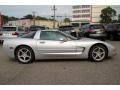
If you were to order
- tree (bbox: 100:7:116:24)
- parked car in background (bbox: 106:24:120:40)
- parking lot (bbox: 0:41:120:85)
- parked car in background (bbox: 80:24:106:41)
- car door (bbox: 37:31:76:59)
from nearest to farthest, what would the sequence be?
parking lot (bbox: 0:41:120:85) → car door (bbox: 37:31:76:59) → parked car in background (bbox: 80:24:106:41) → parked car in background (bbox: 106:24:120:40) → tree (bbox: 100:7:116:24)

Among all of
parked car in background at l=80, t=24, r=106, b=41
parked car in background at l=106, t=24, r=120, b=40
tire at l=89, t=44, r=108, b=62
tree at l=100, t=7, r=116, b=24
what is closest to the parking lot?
tire at l=89, t=44, r=108, b=62

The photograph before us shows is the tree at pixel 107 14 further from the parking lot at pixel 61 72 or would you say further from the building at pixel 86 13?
the parking lot at pixel 61 72

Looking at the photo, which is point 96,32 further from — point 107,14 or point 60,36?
point 107,14

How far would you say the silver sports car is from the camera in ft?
31.7

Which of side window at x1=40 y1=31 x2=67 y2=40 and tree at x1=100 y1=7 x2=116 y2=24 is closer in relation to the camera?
side window at x1=40 y1=31 x2=67 y2=40

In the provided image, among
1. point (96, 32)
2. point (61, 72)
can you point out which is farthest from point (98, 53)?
→ point (96, 32)

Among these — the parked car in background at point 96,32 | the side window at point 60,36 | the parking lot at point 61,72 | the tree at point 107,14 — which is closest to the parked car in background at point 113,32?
the parked car in background at point 96,32

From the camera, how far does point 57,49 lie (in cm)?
964

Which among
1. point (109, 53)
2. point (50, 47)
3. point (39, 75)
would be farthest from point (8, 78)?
point (109, 53)

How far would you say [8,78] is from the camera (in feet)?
23.4

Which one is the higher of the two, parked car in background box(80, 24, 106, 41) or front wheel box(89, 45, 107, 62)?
parked car in background box(80, 24, 106, 41)

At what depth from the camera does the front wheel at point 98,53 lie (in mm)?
9703

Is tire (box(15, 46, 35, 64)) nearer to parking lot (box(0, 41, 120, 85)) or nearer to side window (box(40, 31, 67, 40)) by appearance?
parking lot (box(0, 41, 120, 85))

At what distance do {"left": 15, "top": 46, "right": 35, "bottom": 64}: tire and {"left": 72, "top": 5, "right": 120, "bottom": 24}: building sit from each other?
118529mm
